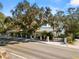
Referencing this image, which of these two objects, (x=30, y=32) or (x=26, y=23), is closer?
(x=26, y=23)

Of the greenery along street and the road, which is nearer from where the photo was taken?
the road

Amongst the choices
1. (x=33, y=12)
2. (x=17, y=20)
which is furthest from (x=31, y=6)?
(x=17, y=20)

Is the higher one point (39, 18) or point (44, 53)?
point (39, 18)

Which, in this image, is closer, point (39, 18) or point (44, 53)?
point (44, 53)

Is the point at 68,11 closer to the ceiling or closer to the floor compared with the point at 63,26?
closer to the ceiling

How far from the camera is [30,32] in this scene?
52344 millimetres

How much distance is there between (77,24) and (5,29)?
32688 millimetres

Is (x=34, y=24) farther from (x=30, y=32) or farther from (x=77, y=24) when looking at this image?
(x=77, y=24)

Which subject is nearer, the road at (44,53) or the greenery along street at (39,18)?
the road at (44,53)

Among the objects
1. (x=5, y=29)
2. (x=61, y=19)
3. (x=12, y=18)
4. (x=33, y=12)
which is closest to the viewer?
(x=33, y=12)

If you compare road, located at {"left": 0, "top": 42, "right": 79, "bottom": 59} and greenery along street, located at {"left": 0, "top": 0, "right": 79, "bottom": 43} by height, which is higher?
greenery along street, located at {"left": 0, "top": 0, "right": 79, "bottom": 43}

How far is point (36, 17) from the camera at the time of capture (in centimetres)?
4500

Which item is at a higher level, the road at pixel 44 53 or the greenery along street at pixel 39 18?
the greenery along street at pixel 39 18

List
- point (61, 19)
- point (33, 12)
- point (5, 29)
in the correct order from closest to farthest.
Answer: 1. point (33, 12)
2. point (61, 19)
3. point (5, 29)
